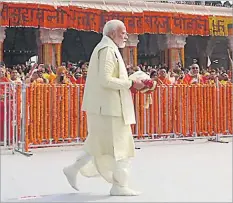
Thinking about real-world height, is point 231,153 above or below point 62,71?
below

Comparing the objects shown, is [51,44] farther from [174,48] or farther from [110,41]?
[110,41]

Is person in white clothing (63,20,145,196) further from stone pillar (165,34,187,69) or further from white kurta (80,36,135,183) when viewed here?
stone pillar (165,34,187,69)

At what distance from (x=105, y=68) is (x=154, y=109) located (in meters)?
3.99

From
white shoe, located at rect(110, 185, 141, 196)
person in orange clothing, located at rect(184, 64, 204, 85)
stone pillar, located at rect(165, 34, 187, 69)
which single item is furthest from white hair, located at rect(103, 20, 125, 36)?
stone pillar, located at rect(165, 34, 187, 69)

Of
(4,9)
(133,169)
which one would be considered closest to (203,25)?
(4,9)

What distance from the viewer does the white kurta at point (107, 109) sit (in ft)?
11.2

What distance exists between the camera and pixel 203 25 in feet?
49.0

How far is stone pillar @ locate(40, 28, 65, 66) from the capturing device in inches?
536

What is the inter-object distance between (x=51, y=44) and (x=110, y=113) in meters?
10.7

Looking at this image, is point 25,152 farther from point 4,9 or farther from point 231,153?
point 4,9

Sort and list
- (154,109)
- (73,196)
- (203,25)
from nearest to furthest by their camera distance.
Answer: (73,196) < (154,109) < (203,25)

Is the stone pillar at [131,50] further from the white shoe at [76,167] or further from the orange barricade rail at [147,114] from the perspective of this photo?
the white shoe at [76,167]

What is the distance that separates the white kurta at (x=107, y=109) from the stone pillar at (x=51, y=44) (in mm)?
10400

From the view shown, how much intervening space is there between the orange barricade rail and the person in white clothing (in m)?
3.08
